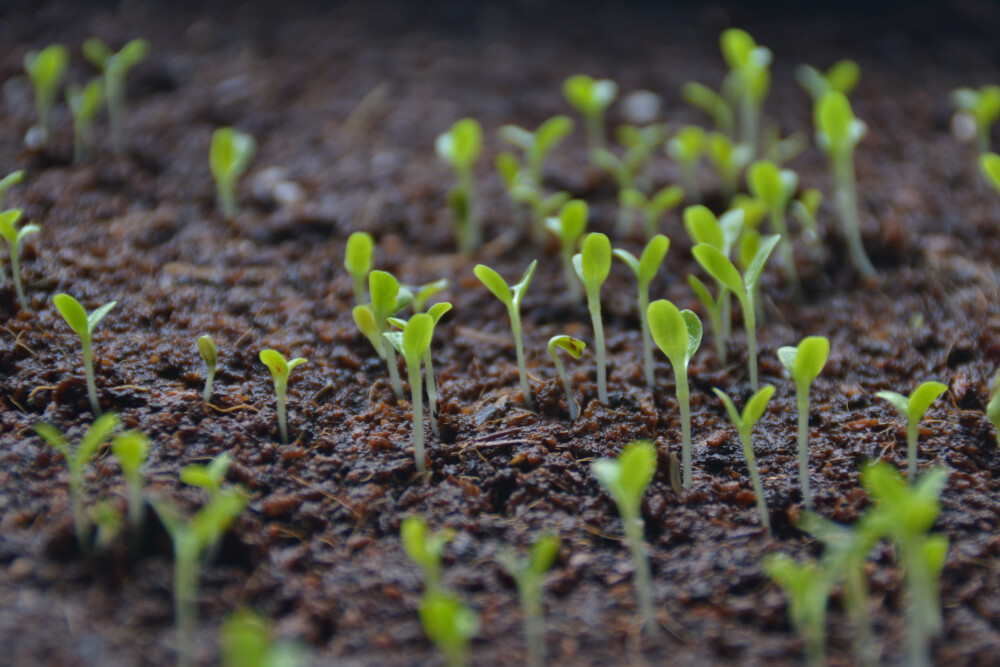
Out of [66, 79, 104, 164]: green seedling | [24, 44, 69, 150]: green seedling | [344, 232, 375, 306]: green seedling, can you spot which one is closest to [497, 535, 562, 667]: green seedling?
[344, 232, 375, 306]: green seedling

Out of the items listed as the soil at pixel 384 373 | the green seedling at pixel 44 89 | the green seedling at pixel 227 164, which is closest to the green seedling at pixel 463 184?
the soil at pixel 384 373

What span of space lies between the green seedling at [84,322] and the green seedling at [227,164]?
600 millimetres

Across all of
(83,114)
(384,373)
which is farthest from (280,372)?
(83,114)

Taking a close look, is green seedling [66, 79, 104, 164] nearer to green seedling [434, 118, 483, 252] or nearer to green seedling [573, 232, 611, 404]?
green seedling [434, 118, 483, 252]

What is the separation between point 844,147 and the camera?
1409 millimetres

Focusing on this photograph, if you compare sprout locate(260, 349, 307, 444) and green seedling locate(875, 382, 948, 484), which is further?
sprout locate(260, 349, 307, 444)

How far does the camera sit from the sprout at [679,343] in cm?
93

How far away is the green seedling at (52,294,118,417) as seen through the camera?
37.6 inches

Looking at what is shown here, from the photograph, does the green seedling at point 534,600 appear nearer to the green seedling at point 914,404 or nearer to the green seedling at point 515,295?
the green seedling at point 515,295

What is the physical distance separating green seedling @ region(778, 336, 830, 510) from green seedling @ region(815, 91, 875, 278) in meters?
0.62

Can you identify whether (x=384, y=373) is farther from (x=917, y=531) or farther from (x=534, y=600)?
(x=917, y=531)

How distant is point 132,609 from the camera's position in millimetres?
770

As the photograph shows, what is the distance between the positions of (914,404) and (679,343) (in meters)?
0.30

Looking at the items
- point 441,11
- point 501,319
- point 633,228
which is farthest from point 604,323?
point 441,11
